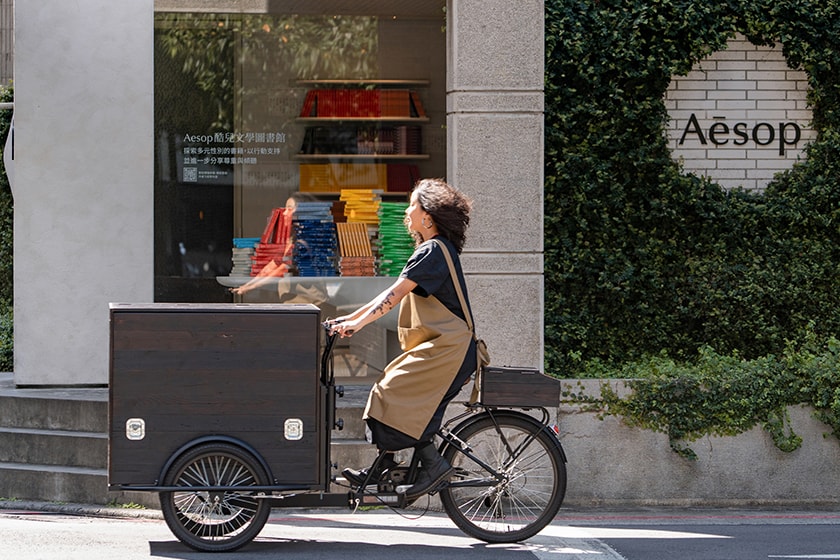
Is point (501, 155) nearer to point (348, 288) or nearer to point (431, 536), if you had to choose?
point (348, 288)

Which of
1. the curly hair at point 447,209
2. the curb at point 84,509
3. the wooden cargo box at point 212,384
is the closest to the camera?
the wooden cargo box at point 212,384

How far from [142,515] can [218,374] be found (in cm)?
191

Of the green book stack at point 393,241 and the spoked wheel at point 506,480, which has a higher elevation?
the green book stack at point 393,241

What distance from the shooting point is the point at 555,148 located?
960cm

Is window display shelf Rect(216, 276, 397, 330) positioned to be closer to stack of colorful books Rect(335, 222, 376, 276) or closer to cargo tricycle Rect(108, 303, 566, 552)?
stack of colorful books Rect(335, 222, 376, 276)

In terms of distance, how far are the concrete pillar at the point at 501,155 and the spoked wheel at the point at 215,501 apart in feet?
7.92

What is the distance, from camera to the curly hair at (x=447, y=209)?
6.98 meters

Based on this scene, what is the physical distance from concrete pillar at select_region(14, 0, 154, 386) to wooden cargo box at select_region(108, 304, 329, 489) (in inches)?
132

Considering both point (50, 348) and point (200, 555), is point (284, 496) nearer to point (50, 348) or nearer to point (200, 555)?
point (200, 555)

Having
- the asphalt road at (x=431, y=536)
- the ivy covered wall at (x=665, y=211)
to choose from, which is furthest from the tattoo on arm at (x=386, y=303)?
the ivy covered wall at (x=665, y=211)

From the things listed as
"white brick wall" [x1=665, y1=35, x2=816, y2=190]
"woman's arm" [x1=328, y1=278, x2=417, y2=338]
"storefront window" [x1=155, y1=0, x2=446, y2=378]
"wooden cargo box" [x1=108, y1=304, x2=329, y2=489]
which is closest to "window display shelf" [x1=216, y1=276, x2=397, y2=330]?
"storefront window" [x1=155, y1=0, x2=446, y2=378]

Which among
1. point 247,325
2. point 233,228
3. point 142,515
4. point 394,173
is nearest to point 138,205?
point 233,228

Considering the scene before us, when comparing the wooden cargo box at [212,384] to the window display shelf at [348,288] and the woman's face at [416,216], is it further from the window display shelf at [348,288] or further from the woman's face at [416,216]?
the window display shelf at [348,288]

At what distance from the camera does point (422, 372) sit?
6805 mm
